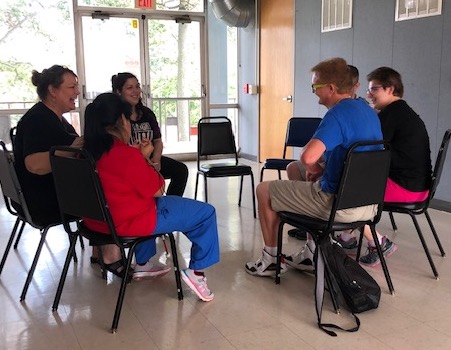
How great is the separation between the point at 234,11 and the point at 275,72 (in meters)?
1.08

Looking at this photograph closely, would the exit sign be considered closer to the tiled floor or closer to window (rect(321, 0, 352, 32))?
window (rect(321, 0, 352, 32))

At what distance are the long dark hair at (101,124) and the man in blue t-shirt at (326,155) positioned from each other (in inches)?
34.5

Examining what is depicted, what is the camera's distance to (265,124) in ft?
23.0

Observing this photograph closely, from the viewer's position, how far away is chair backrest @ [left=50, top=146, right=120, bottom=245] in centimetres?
198

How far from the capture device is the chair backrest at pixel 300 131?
4238 mm

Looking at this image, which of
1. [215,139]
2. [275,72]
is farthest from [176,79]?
[215,139]

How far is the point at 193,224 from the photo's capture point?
227 centimetres

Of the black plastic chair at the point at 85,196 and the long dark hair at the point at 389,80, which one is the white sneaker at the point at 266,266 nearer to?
the black plastic chair at the point at 85,196

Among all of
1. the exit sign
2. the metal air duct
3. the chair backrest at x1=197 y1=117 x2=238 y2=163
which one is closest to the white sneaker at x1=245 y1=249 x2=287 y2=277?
the chair backrest at x1=197 y1=117 x2=238 y2=163

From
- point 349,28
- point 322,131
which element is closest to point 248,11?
point 349,28

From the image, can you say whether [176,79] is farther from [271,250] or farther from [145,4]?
[271,250]

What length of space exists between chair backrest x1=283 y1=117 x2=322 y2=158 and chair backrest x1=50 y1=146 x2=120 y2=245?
8.05 feet

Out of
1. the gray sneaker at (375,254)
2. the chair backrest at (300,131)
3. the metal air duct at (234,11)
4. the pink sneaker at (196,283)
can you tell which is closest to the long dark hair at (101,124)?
the pink sneaker at (196,283)

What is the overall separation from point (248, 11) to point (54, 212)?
5274mm
